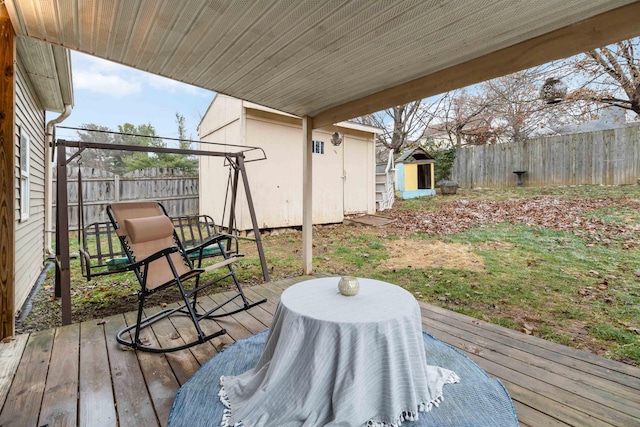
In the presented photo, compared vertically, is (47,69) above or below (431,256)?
above

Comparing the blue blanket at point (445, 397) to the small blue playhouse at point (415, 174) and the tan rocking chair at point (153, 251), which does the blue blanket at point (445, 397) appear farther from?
the small blue playhouse at point (415, 174)

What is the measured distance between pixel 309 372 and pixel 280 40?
2258mm

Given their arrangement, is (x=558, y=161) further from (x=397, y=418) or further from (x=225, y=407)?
(x=225, y=407)

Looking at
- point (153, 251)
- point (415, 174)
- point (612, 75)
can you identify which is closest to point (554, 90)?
point (153, 251)

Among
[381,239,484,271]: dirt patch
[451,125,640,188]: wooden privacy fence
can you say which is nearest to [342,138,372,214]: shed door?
[381,239,484,271]: dirt patch

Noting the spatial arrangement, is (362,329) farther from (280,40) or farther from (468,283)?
(468,283)

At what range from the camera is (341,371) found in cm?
143

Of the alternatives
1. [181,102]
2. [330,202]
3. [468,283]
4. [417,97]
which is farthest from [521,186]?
[181,102]

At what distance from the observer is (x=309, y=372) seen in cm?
146

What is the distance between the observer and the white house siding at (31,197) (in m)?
3.32

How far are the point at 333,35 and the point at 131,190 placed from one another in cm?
779

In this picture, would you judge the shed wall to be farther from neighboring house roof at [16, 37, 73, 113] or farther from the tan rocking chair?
the tan rocking chair

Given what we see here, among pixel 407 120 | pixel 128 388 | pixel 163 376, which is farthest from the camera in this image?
pixel 407 120

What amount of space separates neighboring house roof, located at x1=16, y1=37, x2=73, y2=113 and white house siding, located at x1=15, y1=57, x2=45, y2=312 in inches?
A: 4.5
